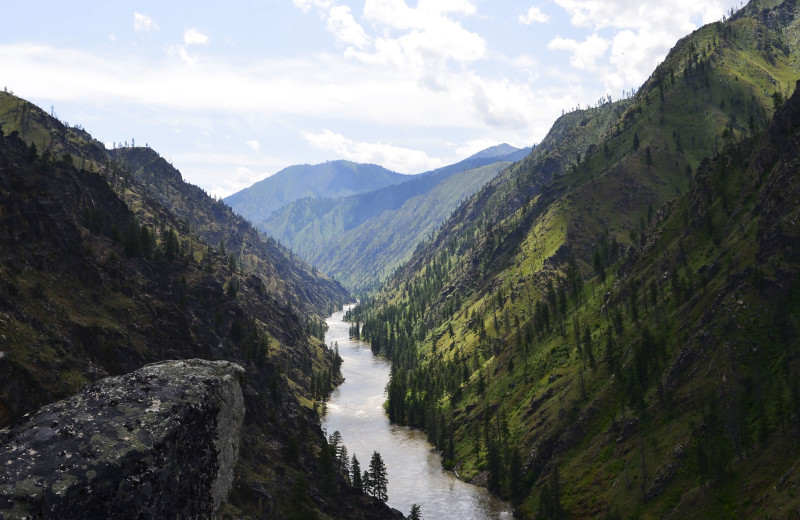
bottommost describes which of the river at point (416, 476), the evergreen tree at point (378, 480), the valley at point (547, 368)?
the river at point (416, 476)

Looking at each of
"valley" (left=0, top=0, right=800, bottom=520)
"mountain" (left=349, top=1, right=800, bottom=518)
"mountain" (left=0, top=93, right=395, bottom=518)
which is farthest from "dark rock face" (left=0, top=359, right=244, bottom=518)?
"mountain" (left=349, top=1, right=800, bottom=518)

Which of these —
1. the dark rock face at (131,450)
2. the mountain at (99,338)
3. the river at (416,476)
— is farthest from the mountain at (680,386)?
the dark rock face at (131,450)

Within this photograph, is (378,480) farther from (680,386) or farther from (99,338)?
(680,386)

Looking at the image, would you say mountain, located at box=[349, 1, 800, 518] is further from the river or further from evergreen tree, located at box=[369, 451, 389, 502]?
evergreen tree, located at box=[369, 451, 389, 502]

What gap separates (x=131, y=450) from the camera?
2762cm

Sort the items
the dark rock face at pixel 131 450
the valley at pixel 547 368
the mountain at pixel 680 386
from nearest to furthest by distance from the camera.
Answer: the dark rock face at pixel 131 450, the valley at pixel 547 368, the mountain at pixel 680 386

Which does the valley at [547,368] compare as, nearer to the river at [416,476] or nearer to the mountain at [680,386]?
the mountain at [680,386]

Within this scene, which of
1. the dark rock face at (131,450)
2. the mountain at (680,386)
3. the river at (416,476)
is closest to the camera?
the dark rock face at (131,450)

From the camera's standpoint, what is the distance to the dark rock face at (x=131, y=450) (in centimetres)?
2448

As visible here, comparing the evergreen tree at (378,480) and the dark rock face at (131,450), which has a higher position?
the dark rock face at (131,450)

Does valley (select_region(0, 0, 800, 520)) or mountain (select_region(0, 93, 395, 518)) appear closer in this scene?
mountain (select_region(0, 93, 395, 518))

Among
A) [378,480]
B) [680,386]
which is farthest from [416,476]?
[680,386]

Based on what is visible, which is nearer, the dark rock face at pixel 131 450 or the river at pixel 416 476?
the dark rock face at pixel 131 450

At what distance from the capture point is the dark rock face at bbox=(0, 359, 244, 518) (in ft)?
80.3
